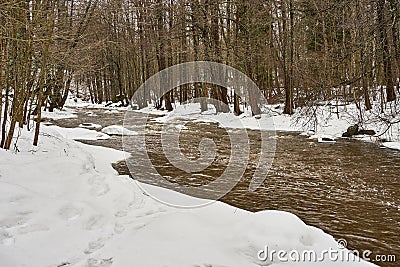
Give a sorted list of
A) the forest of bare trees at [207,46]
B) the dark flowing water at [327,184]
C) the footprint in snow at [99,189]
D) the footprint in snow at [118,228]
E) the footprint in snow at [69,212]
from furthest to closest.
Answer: the forest of bare trees at [207,46] → the footprint in snow at [99,189] → the dark flowing water at [327,184] → the footprint in snow at [69,212] → the footprint in snow at [118,228]

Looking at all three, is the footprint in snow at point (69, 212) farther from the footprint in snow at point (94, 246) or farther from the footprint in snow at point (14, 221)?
the footprint in snow at point (94, 246)

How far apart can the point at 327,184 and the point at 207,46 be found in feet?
44.6

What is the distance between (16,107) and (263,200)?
16.3ft

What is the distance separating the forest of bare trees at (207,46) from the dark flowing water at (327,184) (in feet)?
5.50

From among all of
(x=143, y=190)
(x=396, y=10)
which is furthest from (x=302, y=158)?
(x=143, y=190)

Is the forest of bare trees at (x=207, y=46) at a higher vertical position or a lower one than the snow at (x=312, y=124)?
higher

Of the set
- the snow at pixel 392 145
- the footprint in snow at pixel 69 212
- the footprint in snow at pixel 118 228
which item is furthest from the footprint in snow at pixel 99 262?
the snow at pixel 392 145

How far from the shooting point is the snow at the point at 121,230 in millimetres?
3322

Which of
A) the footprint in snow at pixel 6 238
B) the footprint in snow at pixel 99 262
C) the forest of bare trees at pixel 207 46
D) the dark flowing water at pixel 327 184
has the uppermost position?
the forest of bare trees at pixel 207 46

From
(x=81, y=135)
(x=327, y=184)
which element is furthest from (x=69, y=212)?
(x=81, y=135)

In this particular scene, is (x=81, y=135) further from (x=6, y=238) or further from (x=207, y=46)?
(x=6, y=238)

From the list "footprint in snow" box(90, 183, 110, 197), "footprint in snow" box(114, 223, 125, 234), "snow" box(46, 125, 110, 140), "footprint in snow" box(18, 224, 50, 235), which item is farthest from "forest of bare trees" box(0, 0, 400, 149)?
"footprint in snow" box(114, 223, 125, 234)

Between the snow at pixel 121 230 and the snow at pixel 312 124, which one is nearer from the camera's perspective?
the snow at pixel 121 230

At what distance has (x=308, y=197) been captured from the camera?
6184 mm
